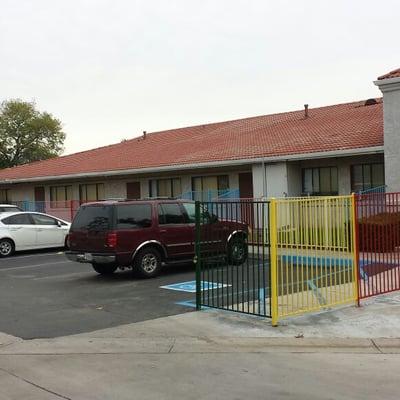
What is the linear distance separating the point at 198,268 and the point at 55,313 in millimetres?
2426

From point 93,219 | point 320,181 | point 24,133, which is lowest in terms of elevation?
point 93,219

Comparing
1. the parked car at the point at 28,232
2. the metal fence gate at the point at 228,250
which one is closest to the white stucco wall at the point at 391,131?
the metal fence gate at the point at 228,250

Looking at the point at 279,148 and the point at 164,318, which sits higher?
the point at 279,148

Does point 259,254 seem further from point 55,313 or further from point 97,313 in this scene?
point 55,313

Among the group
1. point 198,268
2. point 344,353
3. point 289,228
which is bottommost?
point 344,353

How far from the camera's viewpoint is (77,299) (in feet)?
35.1

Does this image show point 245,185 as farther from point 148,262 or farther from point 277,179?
point 148,262

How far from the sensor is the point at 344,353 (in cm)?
696

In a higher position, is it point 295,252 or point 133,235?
point 133,235

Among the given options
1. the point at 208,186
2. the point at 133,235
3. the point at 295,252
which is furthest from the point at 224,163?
the point at 295,252

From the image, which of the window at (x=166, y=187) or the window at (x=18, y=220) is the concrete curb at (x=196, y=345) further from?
the window at (x=166, y=187)

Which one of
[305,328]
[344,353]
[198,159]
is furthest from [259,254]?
[198,159]

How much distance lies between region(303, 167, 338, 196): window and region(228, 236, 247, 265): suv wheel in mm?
13097

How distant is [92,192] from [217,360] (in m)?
25.8
